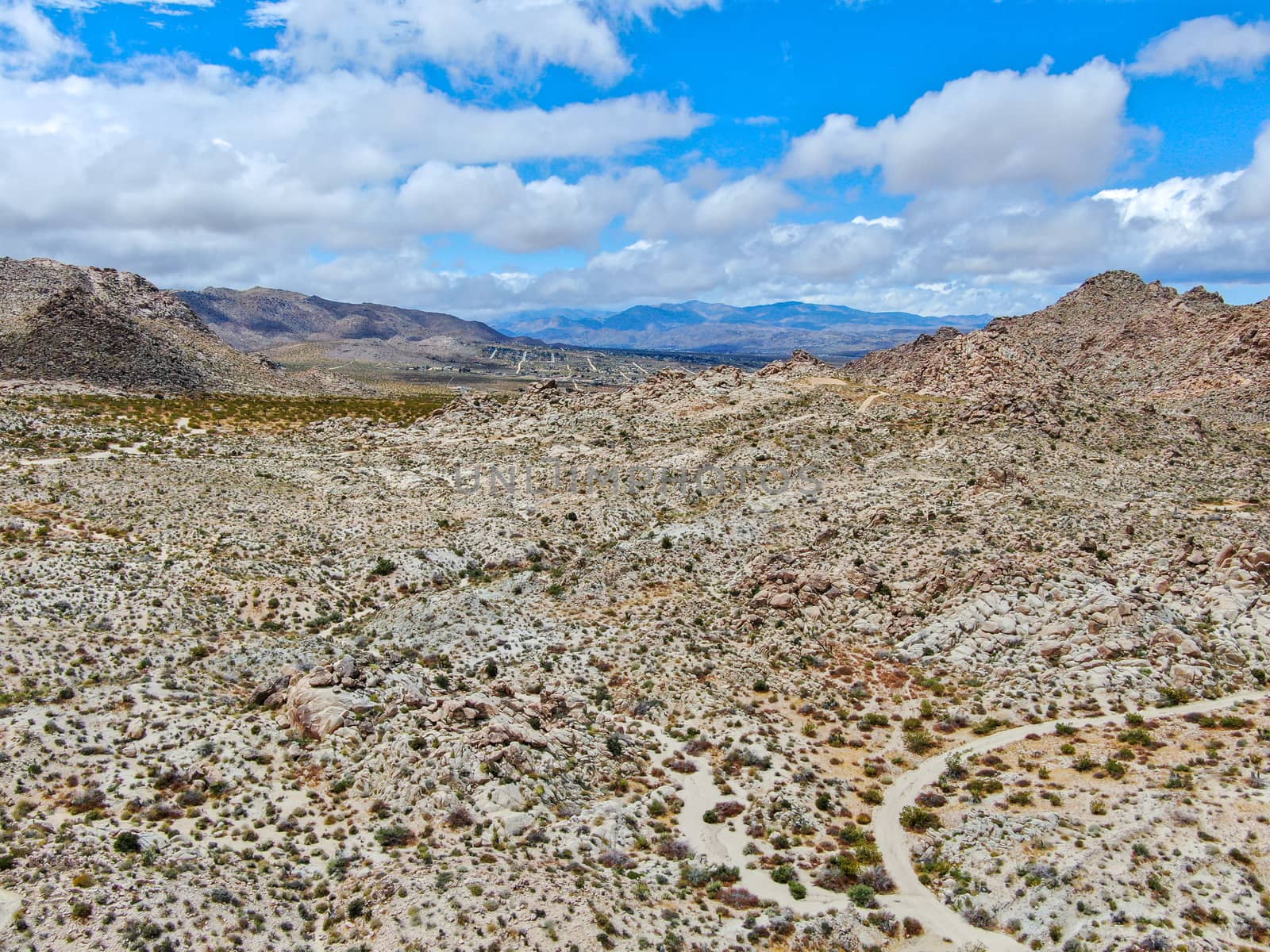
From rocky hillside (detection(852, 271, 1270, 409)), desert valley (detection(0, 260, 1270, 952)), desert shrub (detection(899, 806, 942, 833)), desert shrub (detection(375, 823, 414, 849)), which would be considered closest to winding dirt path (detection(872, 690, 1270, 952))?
desert valley (detection(0, 260, 1270, 952))

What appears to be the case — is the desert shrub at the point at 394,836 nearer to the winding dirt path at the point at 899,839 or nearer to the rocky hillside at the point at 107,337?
the winding dirt path at the point at 899,839

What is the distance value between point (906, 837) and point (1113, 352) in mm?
126420

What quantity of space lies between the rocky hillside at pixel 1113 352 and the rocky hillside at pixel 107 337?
96980 millimetres

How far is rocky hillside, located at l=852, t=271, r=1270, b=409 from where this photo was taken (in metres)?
79.9

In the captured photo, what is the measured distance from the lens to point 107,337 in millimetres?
99312

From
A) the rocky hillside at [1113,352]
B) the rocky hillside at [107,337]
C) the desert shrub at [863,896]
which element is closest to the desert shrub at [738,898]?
the desert shrub at [863,896]

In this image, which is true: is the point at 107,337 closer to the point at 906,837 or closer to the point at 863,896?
the point at 906,837

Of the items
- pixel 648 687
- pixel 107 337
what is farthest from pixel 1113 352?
pixel 107 337

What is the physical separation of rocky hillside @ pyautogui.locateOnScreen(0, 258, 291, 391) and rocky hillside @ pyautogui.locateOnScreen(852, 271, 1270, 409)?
318ft

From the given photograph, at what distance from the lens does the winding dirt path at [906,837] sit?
→ 22.8 meters

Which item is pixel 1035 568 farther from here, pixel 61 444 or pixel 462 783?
pixel 61 444

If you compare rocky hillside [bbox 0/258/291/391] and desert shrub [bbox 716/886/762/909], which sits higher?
rocky hillside [bbox 0/258/291/391]

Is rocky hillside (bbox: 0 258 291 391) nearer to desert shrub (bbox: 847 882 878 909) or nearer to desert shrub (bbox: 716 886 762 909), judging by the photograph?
desert shrub (bbox: 716 886 762 909)

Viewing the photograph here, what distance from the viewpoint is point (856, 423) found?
232 ft
